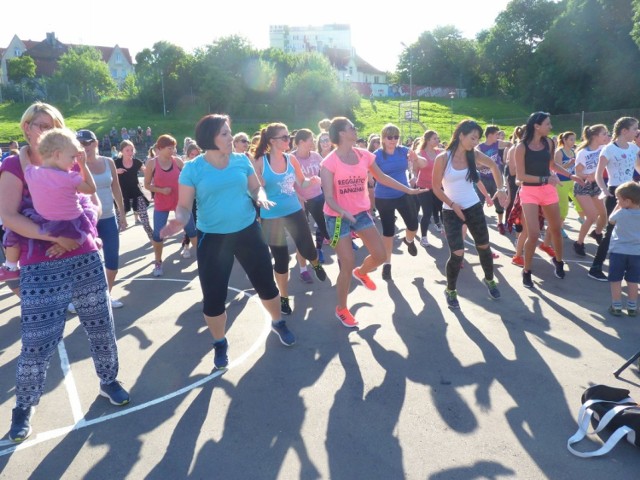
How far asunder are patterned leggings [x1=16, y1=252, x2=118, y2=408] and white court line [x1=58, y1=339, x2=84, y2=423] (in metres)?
0.36

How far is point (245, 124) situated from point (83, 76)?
30606mm


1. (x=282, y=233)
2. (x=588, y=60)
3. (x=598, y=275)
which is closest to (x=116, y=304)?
(x=282, y=233)

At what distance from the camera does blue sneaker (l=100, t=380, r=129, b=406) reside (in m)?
3.77

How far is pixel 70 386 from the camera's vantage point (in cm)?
415

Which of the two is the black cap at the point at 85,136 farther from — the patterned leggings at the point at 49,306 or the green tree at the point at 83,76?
the green tree at the point at 83,76

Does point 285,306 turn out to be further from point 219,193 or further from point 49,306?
point 49,306

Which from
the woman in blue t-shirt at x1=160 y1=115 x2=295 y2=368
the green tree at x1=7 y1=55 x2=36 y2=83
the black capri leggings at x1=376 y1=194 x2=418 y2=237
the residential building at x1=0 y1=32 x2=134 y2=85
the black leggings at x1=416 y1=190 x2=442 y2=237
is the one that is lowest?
the black leggings at x1=416 y1=190 x2=442 y2=237

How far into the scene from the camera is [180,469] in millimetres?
3012

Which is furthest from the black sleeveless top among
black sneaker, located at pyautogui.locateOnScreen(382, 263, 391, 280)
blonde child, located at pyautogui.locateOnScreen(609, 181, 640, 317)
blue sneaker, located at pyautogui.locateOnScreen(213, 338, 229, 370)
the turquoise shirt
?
blue sneaker, located at pyautogui.locateOnScreen(213, 338, 229, 370)

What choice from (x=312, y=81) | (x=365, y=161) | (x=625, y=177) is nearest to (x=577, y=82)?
(x=312, y=81)

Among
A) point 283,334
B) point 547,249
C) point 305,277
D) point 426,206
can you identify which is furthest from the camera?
point 426,206

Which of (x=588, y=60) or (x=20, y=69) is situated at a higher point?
(x=20, y=69)

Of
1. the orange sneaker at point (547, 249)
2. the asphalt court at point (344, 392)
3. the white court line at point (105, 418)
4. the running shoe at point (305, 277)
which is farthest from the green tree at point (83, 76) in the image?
the white court line at point (105, 418)

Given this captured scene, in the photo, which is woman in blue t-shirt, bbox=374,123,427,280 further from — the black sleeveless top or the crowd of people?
the black sleeveless top
